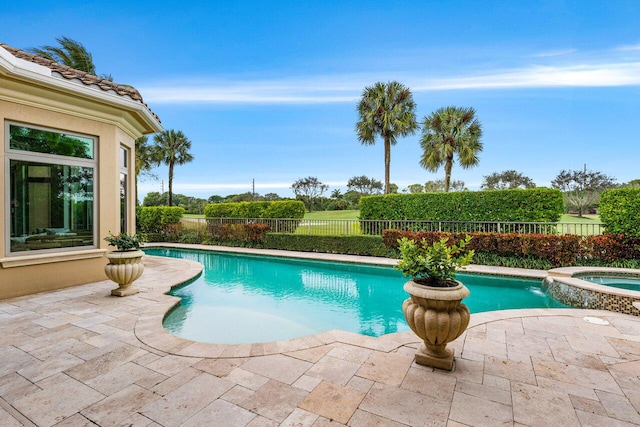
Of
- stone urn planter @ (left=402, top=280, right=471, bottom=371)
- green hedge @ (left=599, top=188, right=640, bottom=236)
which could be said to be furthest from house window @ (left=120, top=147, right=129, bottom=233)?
green hedge @ (left=599, top=188, right=640, bottom=236)

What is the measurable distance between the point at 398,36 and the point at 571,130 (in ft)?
53.2

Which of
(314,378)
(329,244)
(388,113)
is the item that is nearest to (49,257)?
(314,378)

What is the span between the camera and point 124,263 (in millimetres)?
5191

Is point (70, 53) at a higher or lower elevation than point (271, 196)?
higher

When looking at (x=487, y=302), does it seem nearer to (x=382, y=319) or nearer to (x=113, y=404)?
(x=382, y=319)

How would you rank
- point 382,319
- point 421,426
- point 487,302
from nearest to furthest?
1. point 421,426
2. point 382,319
3. point 487,302

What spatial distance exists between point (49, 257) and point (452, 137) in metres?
17.2

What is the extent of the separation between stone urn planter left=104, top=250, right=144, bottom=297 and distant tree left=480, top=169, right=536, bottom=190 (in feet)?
142

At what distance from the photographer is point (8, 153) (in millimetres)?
5043

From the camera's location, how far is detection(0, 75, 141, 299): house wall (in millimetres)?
5000

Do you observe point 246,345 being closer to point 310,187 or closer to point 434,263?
point 434,263

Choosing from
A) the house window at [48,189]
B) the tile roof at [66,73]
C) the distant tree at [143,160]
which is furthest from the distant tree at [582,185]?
the distant tree at [143,160]

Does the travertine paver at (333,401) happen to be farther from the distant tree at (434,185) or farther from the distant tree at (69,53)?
the distant tree at (434,185)

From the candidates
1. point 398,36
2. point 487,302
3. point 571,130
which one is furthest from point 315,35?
point 571,130
